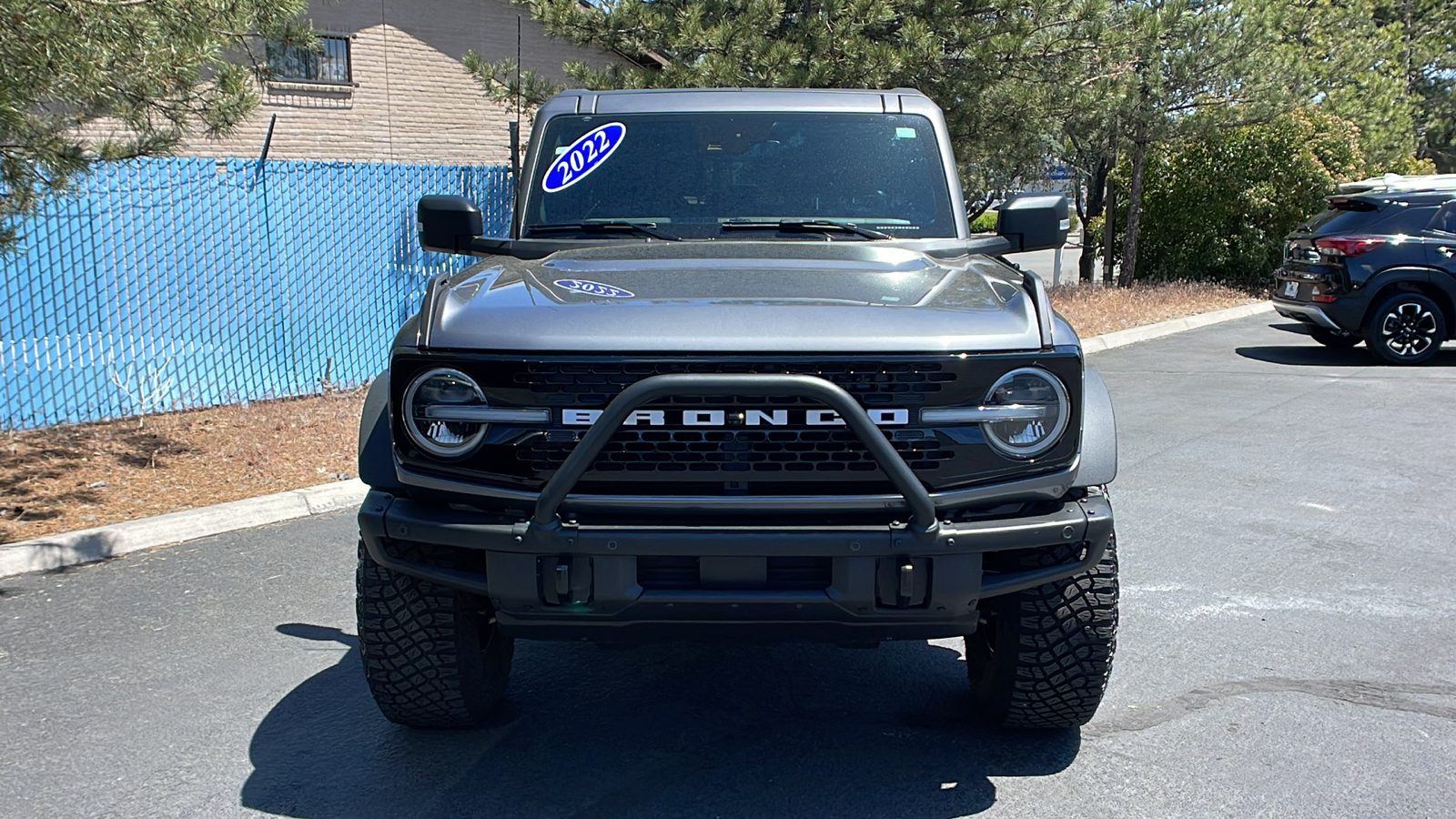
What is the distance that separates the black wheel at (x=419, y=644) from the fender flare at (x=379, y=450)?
0.25 metres

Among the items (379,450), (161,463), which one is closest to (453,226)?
(379,450)

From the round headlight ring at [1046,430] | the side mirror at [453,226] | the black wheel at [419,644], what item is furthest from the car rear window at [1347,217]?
the black wheel at [419,644]

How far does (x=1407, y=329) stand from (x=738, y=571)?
11.5 m

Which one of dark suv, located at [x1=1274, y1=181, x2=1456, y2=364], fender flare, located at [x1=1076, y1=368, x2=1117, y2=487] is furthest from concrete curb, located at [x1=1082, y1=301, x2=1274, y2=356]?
fender flare, located at [x1=1076, y1=368, x2=1117, y2=487]

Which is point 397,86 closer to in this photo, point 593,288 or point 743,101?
point 743,101

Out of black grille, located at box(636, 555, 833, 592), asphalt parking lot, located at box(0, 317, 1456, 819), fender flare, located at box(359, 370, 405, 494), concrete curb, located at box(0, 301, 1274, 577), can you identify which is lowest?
concrete curb, located at box(0, 301, 1274, 577)

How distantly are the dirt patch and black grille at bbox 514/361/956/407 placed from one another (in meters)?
4.18

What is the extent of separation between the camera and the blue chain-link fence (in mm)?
8375

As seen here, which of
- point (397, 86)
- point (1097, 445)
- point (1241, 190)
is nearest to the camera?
point (1097, 445)

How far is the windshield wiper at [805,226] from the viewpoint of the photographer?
4.36 metres

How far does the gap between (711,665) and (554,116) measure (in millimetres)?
2172

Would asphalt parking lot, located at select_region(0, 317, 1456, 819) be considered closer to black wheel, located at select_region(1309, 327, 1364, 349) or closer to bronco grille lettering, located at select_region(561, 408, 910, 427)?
bronco grille lettering, located at select_region(561, 408, 910, 427)

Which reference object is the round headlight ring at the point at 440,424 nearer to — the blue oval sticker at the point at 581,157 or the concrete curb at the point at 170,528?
the blue oval sticker at the point at 581,157

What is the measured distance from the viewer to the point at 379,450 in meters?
3.39
